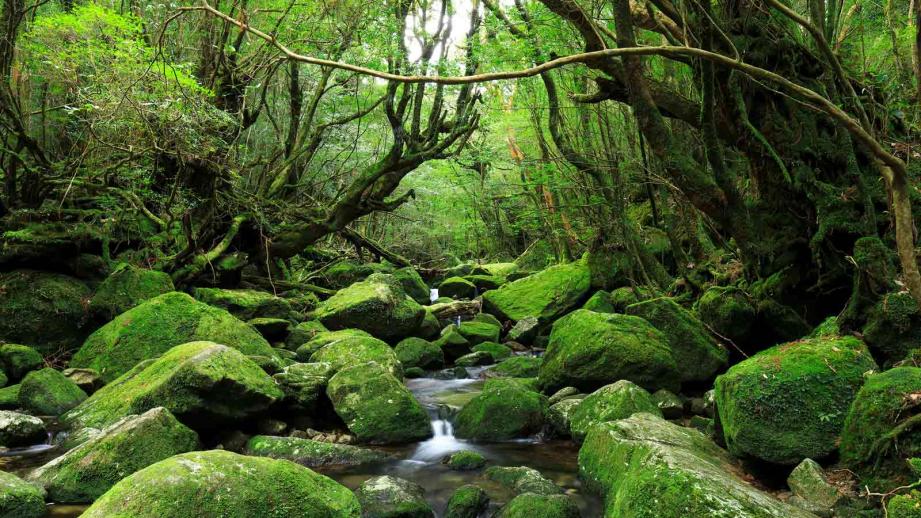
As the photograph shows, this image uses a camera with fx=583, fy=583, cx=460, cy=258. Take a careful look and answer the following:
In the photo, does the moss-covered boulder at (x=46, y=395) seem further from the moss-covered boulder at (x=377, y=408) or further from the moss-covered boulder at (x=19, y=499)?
the moss-covered boulder at (x=377, y=408)

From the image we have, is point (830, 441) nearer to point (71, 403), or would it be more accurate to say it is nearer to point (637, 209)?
point (71, 403)

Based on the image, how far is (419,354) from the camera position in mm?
10664

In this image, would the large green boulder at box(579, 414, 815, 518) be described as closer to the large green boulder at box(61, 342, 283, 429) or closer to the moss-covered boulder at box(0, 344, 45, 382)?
the large green boulder at box(61, 342, 283, 429)

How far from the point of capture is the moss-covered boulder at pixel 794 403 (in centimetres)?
438

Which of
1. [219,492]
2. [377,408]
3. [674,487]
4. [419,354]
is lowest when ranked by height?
[419,354]

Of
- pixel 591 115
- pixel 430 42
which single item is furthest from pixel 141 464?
pixel 591 115

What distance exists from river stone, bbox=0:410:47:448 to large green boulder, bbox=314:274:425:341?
5.47 m

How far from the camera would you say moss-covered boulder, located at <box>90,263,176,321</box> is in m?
8.95

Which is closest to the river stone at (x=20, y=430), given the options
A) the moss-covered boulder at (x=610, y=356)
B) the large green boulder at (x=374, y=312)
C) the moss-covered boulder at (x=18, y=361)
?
the moss-covered boulder at (x=18, y=361)

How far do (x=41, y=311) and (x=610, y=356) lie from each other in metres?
8.24

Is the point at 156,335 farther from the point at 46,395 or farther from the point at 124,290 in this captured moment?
the point at 124,290

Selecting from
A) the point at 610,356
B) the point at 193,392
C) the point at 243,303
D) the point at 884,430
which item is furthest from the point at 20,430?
the point at 884,430

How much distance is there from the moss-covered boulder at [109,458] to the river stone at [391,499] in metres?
1.71

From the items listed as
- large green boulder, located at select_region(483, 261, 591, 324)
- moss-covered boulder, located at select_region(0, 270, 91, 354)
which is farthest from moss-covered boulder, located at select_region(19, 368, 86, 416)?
large green boulder, located at select_region(483, 261, 591, 324)
